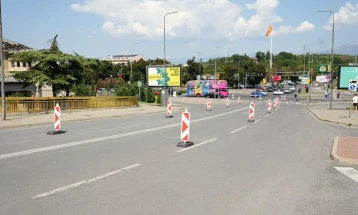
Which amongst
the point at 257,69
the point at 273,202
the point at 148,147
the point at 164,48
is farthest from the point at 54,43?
the point at 257,69

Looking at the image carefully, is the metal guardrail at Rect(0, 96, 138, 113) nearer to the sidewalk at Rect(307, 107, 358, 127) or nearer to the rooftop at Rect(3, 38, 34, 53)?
the rooftop at Rect(3, 38, 34, 53)

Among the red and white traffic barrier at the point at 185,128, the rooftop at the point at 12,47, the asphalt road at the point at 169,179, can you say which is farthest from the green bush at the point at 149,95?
the red and white traffic barrier at the point at 185,128

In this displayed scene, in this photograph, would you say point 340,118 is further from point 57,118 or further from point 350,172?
point 57,118

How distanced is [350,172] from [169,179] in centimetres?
439

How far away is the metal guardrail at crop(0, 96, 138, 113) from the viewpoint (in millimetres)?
23219

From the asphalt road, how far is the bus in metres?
63.4

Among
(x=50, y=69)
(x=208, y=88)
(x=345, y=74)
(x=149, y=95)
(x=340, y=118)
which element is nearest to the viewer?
(x=340, y=118)

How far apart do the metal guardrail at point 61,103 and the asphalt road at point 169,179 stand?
11553 mm

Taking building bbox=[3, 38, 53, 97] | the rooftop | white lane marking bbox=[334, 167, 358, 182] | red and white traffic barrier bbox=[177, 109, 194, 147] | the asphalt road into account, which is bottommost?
white lane marking bbox=[334, 167, 358, 182]

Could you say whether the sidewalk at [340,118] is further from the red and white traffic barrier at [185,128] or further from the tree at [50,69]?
the tree at [50,69]

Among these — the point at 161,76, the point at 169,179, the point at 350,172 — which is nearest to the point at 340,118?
the point at 350,172

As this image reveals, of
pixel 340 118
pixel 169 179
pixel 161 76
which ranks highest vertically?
pixel 161 76

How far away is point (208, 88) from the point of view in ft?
256

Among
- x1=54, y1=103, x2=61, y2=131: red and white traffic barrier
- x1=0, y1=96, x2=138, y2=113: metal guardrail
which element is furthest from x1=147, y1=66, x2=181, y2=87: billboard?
x1=54, y1=103, x2=61, y2=131: red and white traffic barrier
